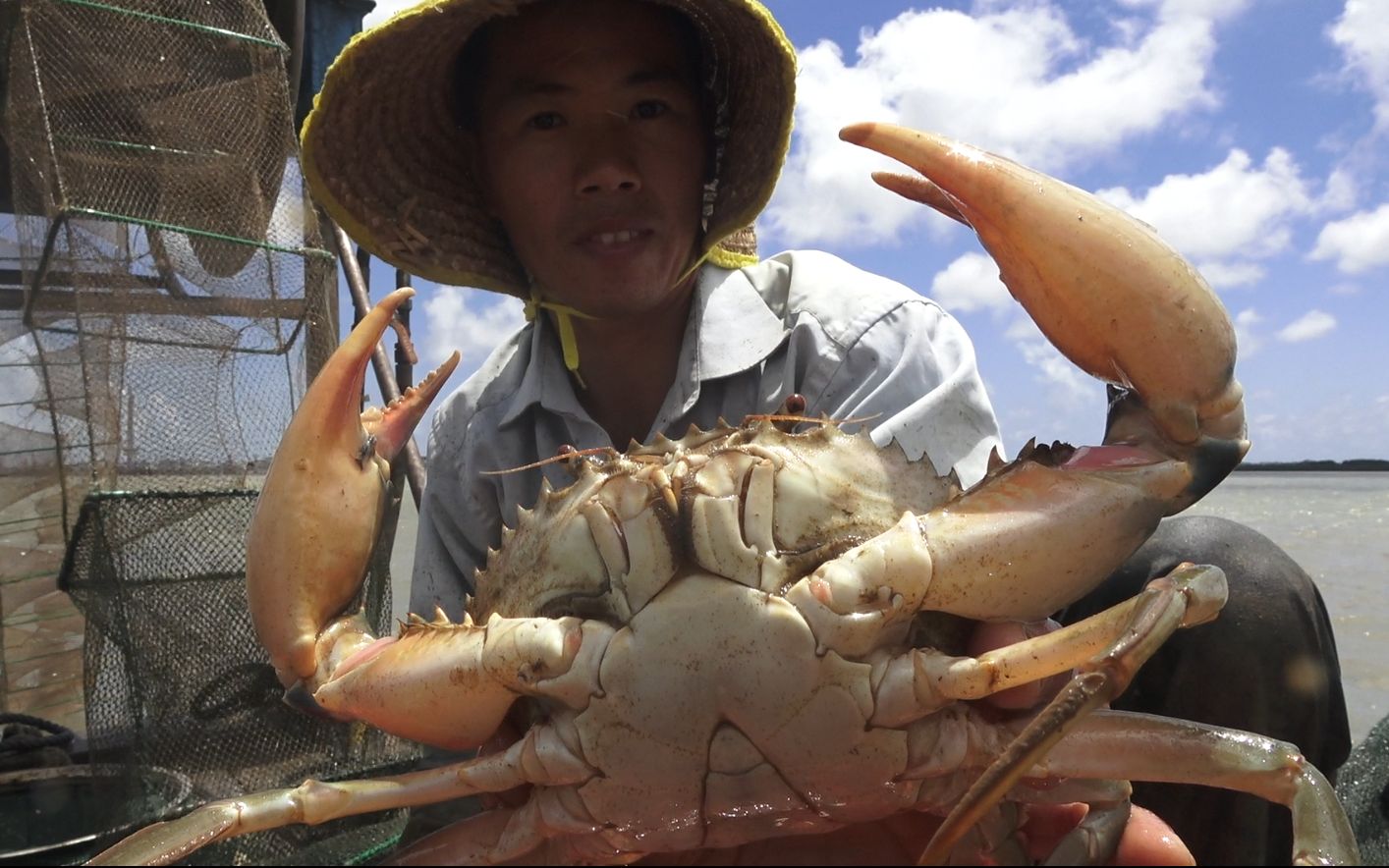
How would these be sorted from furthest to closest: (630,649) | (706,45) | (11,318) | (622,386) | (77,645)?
(77,645)
(11,318)
(622,386)
(706,45)
(630,649)

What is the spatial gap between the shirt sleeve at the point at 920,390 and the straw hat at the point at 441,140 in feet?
1.78

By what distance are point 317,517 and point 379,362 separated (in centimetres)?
326

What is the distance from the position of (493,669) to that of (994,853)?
866mm

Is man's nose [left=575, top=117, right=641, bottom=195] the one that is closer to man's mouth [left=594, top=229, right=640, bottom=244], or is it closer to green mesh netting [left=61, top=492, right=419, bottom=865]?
man's mouth [left=594, top=229, right=640, bottom=244]

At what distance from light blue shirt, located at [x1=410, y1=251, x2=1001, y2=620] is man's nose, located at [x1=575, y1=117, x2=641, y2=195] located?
1.65 feet

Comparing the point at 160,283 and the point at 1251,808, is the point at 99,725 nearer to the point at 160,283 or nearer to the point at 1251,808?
the point at 160,283

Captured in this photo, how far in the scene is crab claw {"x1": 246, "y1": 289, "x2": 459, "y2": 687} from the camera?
1.73 m

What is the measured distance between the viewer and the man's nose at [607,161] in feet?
8.32

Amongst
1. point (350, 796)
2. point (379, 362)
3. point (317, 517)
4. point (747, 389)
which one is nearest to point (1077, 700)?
point (350, 796)

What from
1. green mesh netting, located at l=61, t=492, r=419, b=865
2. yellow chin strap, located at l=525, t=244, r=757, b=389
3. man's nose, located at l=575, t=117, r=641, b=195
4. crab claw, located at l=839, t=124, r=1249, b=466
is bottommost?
green mesh netting, located at l=61, t=492, r=419, b=865

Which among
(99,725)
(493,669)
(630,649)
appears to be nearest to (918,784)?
(630,649)

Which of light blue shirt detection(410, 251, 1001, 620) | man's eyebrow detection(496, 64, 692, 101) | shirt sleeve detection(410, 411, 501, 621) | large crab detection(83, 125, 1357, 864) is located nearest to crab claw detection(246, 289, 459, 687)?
large crab detection(83, 125, 1357, 864)

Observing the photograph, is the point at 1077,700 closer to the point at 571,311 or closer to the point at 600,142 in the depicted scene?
the point at 600,142

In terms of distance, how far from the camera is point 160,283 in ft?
13.2
